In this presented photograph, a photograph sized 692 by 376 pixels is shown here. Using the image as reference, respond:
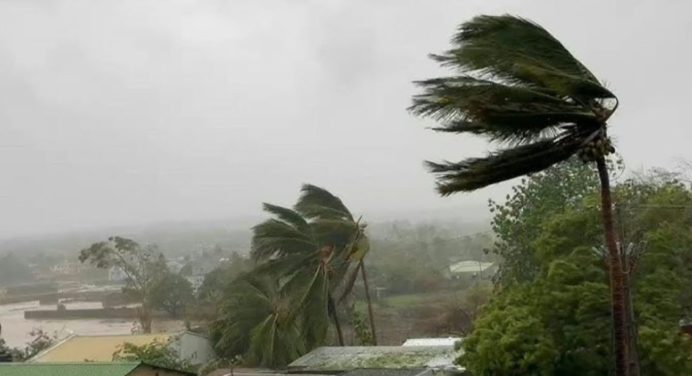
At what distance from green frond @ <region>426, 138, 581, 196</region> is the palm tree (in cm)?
1

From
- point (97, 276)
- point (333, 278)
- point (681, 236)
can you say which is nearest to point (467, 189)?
point (681, 236)

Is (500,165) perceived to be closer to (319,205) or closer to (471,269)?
(319,205)

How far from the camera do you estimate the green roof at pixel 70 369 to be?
15391 mm

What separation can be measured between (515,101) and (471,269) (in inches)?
2718

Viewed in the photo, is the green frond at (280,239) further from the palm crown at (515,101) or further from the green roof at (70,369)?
the palm crown at (515,101)

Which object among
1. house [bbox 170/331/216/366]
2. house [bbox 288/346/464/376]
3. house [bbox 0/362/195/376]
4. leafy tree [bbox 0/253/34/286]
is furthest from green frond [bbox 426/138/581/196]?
leafy tree [bbox 0/253/34/286]

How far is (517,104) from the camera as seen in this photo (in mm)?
8742

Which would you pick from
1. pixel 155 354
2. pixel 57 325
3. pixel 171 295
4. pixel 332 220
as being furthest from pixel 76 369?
pixel 57 325

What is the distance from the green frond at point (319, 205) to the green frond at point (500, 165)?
16540 millimetres

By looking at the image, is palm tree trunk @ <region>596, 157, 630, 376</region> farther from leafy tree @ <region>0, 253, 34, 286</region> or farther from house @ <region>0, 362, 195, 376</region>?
leafy tree @ <region>0, 253, 34, 286</region>

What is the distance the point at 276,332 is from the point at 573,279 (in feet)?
42.7

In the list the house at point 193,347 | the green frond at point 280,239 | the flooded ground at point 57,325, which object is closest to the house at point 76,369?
the green frond at point 280,239

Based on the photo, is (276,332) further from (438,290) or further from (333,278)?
(438,290)

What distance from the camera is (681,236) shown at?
14.2 m
